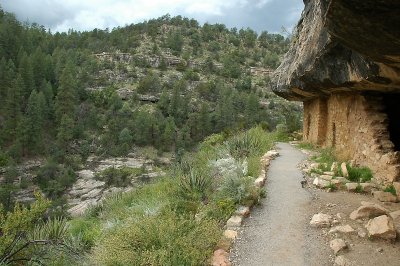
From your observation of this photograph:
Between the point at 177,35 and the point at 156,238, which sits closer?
the point at 156,238

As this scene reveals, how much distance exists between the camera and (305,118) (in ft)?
55.1

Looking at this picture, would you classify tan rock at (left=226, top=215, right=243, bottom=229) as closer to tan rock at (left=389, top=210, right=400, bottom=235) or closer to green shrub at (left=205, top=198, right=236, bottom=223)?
green shrub at (left=205, top=198, right=236, bottom=223)

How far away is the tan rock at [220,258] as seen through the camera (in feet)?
15.5

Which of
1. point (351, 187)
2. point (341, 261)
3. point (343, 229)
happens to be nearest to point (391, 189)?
point (351, 187)

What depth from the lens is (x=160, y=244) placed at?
494cm

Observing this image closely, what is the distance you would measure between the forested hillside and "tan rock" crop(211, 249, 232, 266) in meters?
12.5

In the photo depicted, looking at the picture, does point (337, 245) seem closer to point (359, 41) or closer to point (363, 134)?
point (359, 41)

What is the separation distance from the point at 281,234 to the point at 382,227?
1396mm

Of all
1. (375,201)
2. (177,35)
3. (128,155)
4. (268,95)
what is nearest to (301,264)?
(375,201)

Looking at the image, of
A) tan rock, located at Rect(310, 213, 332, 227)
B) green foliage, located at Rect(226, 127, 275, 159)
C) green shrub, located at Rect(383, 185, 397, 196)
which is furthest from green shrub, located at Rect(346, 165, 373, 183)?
green foliage, located at Rect(226, 127, 275, 159)

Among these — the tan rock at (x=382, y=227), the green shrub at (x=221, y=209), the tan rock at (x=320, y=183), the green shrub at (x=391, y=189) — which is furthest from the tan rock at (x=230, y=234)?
the green shrub at (x=391, y=189)

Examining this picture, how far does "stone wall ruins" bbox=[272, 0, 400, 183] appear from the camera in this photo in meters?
3.19

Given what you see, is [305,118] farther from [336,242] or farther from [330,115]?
[336,242]

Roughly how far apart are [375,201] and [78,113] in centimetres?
5465
